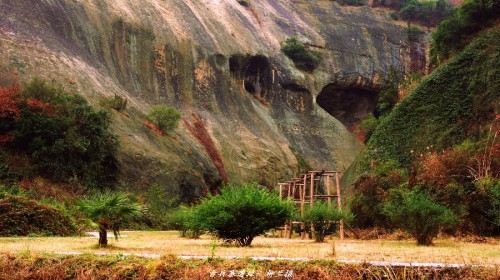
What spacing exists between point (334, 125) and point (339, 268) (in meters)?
51.5

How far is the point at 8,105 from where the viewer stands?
84.1 ft

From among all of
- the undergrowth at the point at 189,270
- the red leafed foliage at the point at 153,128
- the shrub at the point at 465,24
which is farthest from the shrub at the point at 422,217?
the red leafed foliage at the point at 153,128

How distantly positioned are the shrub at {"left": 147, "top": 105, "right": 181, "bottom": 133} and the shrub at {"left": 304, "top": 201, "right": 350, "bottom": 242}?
20239 millimetres

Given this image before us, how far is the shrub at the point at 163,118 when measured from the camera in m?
37.0

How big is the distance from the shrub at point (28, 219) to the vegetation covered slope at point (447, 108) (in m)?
14.3

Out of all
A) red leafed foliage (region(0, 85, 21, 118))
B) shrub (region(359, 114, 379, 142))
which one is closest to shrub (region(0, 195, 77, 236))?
red leafed foliage (region(0, 85, 21, 118))

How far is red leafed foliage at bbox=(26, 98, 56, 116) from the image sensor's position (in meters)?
26.1

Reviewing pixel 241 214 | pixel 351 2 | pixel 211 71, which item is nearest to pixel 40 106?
pixel 241 214

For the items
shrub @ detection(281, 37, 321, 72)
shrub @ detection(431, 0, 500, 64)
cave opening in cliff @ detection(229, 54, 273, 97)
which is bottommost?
shrub @ detection(431, 0, 500, 64)

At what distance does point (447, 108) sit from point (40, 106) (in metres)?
17.8

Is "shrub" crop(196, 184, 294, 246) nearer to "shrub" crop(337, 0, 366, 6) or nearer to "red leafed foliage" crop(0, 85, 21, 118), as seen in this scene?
"red leafed foliage" crop(0, 85, 21, 118)

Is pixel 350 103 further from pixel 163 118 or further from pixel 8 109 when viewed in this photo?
pixel 8 109

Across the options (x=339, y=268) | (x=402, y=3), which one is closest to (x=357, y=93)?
(x=402, y=3)

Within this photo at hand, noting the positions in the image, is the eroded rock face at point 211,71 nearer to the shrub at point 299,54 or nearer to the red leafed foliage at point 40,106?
the shrub at point 299,54
